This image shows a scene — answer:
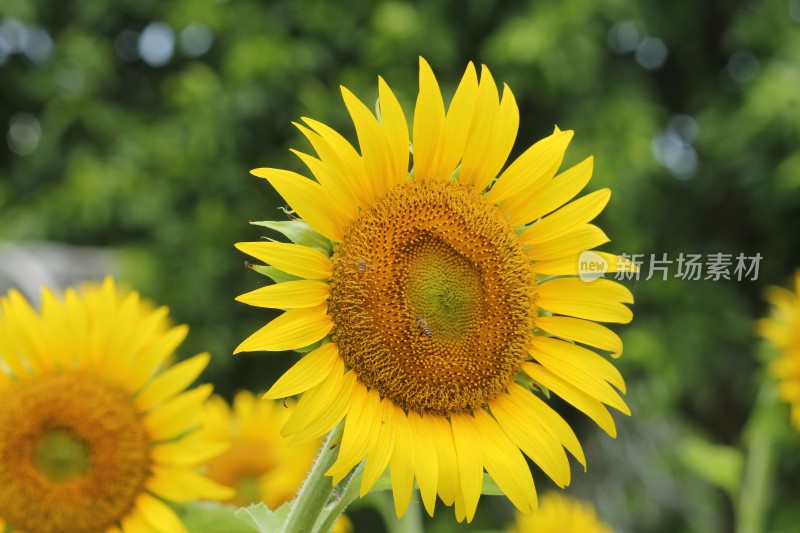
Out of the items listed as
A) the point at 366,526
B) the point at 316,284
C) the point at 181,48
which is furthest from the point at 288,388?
the point at 181,48

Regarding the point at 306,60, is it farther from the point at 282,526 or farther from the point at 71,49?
the point at 282,526

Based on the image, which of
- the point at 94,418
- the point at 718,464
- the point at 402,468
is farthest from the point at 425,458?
the point at 718,464

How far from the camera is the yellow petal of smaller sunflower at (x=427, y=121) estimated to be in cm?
94

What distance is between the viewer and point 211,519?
1.14 m

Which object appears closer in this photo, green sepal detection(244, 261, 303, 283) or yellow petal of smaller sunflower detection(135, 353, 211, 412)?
green sepal detection(244, 261, 303, 283)

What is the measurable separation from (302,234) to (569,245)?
0.30 m

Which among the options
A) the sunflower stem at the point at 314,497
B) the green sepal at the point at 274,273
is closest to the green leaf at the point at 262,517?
the sunflower stem at the point at 314,497

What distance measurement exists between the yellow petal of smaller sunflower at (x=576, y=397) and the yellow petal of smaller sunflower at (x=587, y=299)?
0.07 metres

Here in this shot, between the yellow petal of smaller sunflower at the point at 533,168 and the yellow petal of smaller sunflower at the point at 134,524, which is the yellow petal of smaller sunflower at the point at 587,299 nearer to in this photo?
the yellow petal of smaller sunflower at the point at 533,168

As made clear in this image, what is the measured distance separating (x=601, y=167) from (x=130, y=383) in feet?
11.1

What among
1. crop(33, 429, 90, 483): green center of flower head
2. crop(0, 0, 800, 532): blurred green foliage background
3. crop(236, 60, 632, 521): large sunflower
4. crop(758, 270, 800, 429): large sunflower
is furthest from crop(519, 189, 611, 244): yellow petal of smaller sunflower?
crop(0, 0, 800, 532): blurred green foliage background

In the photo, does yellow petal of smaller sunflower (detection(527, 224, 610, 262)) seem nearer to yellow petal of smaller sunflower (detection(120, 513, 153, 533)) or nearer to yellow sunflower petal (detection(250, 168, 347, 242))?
yellow sunflower petal (detection(250, 168, 347, 242))

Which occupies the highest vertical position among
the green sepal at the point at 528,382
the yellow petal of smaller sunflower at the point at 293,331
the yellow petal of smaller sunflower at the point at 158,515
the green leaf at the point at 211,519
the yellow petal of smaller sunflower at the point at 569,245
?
the yellow petal of smaller sunflower at the point at 569,245

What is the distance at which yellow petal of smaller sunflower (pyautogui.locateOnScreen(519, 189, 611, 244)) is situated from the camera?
3.16 ft
